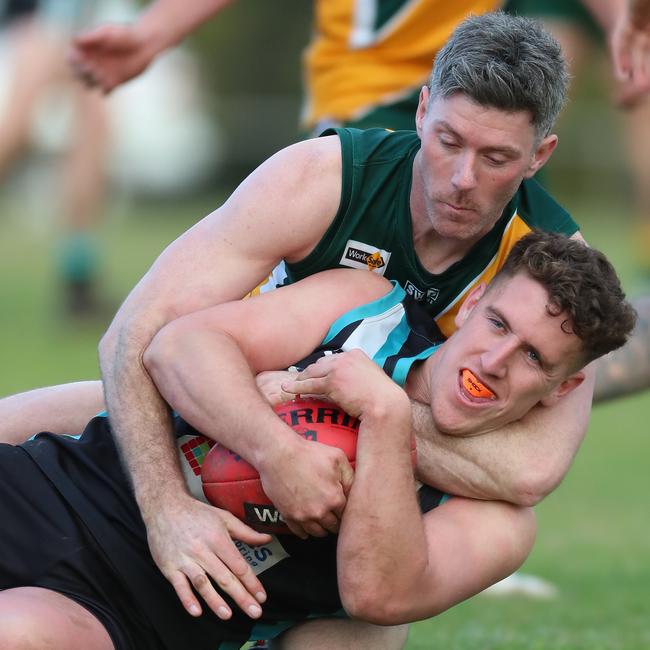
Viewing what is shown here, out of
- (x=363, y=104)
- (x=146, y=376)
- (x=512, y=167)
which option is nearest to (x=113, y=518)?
(x=146, y=376)

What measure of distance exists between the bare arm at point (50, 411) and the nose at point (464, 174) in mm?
1398

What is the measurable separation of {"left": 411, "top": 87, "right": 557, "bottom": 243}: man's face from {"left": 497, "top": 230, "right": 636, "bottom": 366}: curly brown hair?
188 mm

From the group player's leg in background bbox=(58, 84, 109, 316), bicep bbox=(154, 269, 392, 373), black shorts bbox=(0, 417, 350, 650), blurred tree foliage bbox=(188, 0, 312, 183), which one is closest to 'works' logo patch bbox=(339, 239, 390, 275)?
bicep bbox=(154, 269, 392, 373)

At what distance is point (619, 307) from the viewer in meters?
3.81

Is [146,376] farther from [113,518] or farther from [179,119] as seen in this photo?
[179,119]

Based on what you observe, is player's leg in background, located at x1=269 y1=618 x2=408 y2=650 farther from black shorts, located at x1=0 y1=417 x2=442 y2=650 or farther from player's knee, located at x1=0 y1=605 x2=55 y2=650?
player's knee, located at x1=0 y1=605 x2=55 y2=650

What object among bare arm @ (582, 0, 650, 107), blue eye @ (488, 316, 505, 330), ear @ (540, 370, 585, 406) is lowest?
ear @ (540, 370, 585, 406)

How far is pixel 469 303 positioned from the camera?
4.12 metres

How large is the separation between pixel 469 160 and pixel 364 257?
0.48 metres

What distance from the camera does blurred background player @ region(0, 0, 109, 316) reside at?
36.9 ft

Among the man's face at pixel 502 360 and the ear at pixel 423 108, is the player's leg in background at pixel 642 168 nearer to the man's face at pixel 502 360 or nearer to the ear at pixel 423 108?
the ear at pixel 423 108

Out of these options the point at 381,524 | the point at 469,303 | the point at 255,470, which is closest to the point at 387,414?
the point at 381,524

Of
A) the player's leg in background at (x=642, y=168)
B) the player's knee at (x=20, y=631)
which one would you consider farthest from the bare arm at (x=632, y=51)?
the player's leg in background at (x=642, y=168)

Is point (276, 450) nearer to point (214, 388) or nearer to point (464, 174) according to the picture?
point (214, 388)
